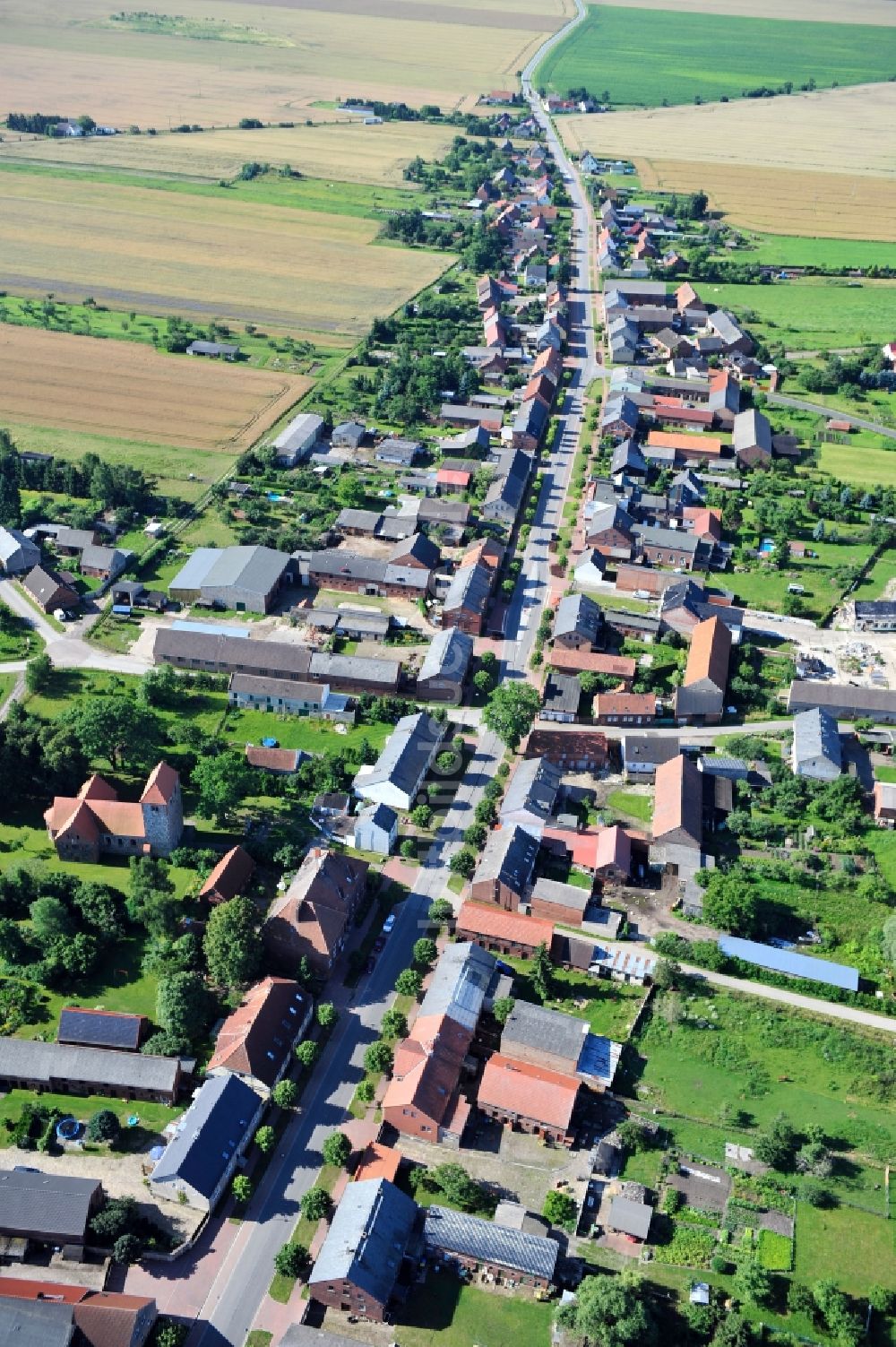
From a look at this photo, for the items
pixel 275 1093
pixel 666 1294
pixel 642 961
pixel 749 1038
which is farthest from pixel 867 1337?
pixel 275 1093

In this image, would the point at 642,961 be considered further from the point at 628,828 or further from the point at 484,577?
the point at 484,577

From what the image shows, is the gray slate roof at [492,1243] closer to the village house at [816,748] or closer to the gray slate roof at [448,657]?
the village house at [816,748]

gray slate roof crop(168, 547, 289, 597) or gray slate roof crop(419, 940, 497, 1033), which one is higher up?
gray slate roof crop(168, 547, 289, 597)

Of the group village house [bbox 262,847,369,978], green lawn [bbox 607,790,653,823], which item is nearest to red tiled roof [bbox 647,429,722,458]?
green lawn [bbox 607,790,653,823]

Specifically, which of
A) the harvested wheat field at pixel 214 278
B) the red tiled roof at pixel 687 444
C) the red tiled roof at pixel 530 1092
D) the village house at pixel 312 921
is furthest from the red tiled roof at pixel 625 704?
the harvested wheat field at pixel 214 278

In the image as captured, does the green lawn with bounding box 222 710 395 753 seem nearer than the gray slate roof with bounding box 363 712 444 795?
No

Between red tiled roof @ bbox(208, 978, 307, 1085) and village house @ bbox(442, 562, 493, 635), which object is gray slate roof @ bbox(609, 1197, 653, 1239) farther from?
village house @ bbox(442, 562, 493, 635)
